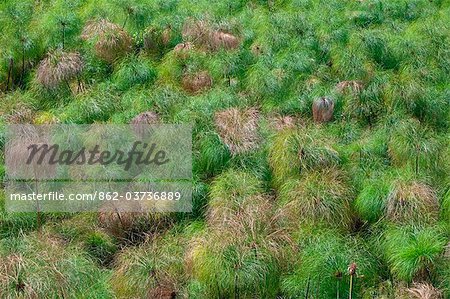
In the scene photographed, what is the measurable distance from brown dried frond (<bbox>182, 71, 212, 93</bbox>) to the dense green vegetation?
19 mm

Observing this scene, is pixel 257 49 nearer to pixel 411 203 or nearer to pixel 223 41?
pixel 223 41

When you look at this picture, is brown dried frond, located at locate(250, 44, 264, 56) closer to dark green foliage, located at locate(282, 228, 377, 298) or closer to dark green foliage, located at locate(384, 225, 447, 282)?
dark green foliage, located at locate(282, 228, 377, 298)

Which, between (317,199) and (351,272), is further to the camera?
(317,199)

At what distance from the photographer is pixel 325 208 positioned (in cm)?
521

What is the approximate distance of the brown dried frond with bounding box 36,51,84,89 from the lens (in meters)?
7.28

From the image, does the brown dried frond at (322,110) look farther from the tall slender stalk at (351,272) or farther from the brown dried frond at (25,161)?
the brown dried frond at (25,161)

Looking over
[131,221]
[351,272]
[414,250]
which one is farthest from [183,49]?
[351,272]

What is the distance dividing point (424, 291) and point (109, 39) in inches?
217

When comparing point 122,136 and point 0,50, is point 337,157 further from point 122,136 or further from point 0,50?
point 0,50

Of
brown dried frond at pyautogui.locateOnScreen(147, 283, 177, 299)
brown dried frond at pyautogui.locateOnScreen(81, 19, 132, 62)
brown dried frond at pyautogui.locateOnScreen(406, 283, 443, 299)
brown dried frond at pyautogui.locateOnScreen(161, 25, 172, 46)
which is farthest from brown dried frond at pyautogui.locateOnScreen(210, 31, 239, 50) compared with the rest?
brown dried frond at pyautogui.locateOnScreen(406, 283, 443, 299)

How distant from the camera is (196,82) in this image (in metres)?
7.33

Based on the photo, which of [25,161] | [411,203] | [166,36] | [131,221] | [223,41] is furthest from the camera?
[166,36]

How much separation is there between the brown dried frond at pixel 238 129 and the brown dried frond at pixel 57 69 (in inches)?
85.2

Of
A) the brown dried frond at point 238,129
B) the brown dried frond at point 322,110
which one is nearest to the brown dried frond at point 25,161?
the brown dried frond at point 238,129
